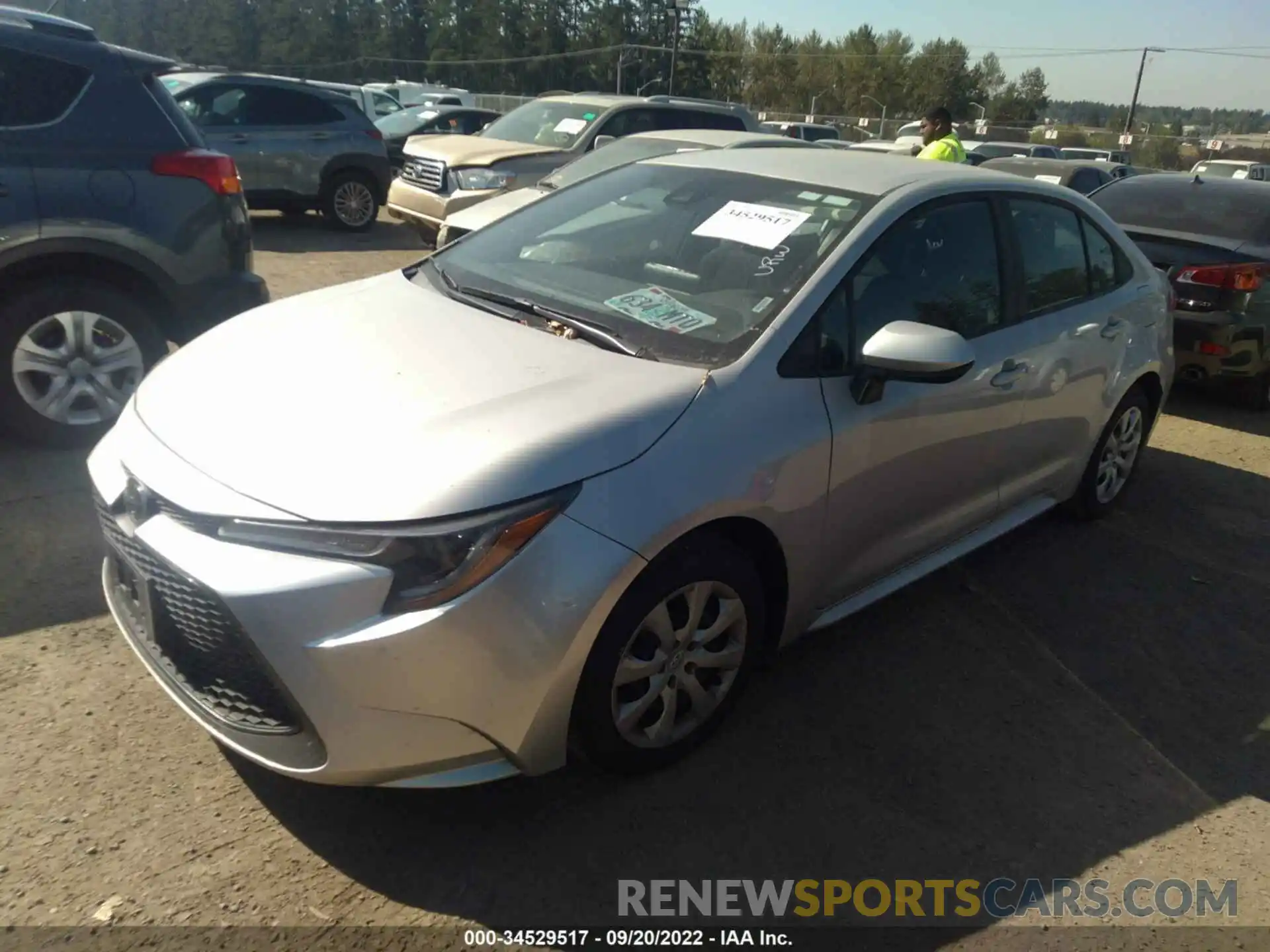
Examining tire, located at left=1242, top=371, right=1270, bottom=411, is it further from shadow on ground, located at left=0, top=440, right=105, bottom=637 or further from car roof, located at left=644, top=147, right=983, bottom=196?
shadow on ground, located at left=0, top=440, right=105, bottom=637

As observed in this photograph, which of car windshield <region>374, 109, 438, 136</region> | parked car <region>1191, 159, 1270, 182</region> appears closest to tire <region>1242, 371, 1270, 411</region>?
car windshield <region>374, 109, 438, 136</region>

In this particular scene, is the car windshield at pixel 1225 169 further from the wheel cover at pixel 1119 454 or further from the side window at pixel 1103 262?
the side window at pixel 1103 262

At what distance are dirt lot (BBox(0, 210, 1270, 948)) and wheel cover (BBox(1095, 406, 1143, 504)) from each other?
0.88m

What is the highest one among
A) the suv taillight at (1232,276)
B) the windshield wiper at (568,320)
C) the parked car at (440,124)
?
the parked car at (440,124)

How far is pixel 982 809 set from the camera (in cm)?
288

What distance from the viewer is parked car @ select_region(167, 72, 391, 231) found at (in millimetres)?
11414

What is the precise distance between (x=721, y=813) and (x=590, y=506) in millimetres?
990

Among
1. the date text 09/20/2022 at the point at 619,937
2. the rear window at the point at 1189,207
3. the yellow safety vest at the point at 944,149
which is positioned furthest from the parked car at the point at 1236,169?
the date text 09/20/2022 at the point at 619,937

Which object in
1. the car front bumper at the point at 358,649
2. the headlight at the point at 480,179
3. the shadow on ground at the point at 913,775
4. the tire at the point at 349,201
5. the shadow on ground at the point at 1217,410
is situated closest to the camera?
the car front bumper at the point at 358,649

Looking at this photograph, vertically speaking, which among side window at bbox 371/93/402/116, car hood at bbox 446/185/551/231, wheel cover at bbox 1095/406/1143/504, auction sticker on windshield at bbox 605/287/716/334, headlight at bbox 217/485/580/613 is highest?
side window at bbox 371/93/402/116

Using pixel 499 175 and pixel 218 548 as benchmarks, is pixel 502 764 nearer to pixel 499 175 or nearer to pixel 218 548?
pixel 218 548

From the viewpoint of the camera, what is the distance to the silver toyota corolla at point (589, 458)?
7.34ft

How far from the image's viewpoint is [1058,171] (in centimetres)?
1163

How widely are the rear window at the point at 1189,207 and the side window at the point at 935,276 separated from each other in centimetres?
420
